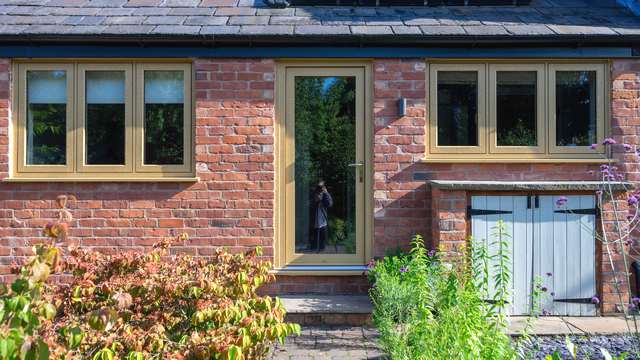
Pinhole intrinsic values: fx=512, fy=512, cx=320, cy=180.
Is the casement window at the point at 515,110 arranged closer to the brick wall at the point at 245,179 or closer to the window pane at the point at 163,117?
the brick wall at the point at 245,179

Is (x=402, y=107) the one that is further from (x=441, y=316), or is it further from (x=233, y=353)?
(x=233, y=353)

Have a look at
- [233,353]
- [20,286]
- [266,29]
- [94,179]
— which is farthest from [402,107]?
[20,286]

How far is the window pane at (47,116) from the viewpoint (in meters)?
5.92

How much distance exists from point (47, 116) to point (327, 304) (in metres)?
3.86

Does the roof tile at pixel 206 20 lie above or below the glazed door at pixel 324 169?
above

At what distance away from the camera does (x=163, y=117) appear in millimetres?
5957

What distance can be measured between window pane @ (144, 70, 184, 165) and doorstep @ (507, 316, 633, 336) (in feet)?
13.2

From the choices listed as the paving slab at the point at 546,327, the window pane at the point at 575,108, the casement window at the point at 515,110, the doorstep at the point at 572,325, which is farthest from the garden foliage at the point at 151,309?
the window pane at the point at 575,108

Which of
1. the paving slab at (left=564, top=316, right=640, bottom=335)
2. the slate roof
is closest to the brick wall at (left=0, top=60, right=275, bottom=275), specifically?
the slate roof

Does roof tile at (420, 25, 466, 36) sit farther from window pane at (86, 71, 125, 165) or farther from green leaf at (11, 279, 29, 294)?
green leaf at (11, 279, 29, 294)

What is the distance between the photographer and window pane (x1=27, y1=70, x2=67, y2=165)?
592 cm

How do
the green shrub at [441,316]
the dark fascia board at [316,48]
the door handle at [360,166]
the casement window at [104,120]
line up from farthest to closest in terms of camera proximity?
the door handle at [360,166] < the casement window at [104,120] < the dark fascia board at [316,48] < the green shrub at [441,316]

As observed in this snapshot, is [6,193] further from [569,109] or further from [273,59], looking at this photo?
[569,109]

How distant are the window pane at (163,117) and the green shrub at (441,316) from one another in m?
2.86
